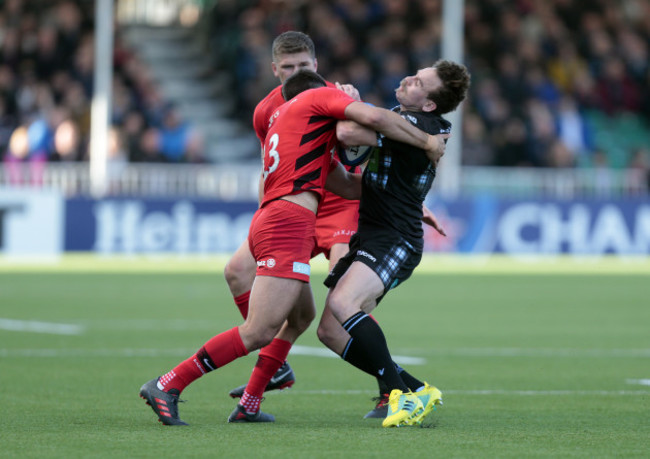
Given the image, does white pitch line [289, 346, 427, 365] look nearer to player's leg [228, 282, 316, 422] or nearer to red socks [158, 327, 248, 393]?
player's leg [228, 282, 316, 422]

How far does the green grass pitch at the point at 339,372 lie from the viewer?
19.7 ft

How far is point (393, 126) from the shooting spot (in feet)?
22.1

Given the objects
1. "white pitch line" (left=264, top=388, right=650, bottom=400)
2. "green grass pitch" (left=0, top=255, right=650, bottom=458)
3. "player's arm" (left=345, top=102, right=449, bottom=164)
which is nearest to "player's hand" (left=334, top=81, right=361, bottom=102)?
"player's arm" (left=345, top=102, right=449, bottom=164)

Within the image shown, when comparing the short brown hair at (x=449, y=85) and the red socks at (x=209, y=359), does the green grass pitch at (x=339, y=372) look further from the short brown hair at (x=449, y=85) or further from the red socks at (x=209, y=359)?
the short brown hair at (x=449, y=85)

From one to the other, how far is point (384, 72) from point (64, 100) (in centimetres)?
688

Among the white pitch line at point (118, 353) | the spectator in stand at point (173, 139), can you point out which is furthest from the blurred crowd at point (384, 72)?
the white pitch line at point (118, 353)

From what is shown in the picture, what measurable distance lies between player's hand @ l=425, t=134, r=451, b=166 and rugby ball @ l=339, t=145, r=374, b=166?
0.35m

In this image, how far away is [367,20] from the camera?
28766 millimetres

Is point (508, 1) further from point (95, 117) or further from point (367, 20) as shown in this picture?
point (95, 117)

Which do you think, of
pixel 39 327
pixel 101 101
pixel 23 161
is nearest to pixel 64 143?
pixel 23 161

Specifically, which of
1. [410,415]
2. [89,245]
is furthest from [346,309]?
[89,245]

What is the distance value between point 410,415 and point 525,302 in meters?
9.44

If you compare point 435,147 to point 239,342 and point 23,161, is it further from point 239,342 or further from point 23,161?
point 23,161

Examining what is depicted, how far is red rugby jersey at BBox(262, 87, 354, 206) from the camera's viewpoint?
6.84 meters
